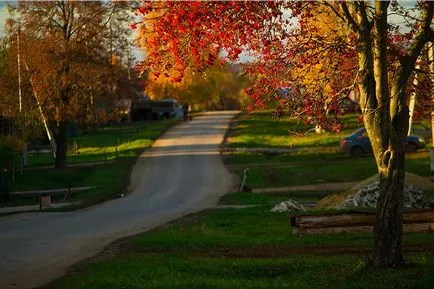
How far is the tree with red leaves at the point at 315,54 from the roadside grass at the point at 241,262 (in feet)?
3.13

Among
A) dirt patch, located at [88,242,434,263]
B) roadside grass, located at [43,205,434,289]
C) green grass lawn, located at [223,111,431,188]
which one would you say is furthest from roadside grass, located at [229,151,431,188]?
dirt patch, located at [88,242,434,263]

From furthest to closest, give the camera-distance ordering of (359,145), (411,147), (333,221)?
(411,147) → (359,145) → (333,221)

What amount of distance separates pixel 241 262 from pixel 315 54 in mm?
3859

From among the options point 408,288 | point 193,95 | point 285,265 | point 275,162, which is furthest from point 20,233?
point 193,95

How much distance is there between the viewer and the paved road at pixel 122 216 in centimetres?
1379

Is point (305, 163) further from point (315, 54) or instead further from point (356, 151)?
point (315, 54)

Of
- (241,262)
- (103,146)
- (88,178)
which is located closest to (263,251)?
(241,262)

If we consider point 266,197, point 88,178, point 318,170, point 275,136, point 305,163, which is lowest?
point 266,197

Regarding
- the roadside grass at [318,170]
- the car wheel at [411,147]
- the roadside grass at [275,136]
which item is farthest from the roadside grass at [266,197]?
the car wheel at [411,147]

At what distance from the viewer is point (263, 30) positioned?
10.5 meters

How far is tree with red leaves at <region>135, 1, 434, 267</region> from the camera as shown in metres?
10.2

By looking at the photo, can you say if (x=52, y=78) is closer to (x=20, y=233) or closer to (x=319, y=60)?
(x=20, y=233)

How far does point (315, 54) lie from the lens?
10742mm

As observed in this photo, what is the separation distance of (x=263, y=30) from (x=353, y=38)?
1.78 meters
